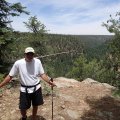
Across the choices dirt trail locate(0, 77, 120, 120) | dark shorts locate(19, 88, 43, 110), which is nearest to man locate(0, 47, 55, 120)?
dark shorts locate(19, 88, 43, 110)

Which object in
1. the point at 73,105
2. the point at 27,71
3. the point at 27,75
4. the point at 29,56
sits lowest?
the point at 73,105

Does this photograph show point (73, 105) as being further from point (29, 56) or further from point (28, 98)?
point (29, 56)

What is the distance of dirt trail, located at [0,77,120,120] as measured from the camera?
973 centimetres

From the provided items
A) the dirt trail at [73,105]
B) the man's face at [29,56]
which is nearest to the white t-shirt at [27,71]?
the man's face at [29,56]

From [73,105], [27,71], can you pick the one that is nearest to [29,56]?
[27,71]

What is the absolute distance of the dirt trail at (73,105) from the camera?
383 inches

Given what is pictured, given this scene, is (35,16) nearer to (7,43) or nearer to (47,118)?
(7,43)

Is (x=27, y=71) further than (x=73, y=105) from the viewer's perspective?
No

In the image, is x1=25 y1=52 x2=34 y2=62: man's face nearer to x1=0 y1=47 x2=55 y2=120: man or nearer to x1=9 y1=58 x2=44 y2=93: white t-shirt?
x1=0 y1=47 x2=55 y2=120: man

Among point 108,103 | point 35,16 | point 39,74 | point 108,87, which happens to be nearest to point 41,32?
point 35,16

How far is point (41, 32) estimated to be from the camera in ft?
123

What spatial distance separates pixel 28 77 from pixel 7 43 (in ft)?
17.7

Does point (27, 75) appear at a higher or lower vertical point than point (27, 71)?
lower

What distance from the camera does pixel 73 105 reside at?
10781mm
